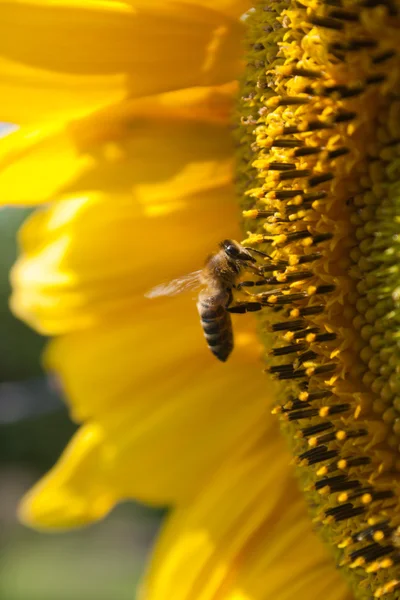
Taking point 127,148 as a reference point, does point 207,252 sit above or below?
below

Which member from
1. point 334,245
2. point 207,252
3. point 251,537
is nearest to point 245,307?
point 334,245

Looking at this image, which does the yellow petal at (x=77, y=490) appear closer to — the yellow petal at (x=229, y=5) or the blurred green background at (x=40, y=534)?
the yellow petal at (x=229, y=5)

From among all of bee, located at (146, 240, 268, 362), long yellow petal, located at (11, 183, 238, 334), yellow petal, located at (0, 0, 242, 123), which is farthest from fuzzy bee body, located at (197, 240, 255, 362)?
yellow petal, located at (0, 0, 242, 123)

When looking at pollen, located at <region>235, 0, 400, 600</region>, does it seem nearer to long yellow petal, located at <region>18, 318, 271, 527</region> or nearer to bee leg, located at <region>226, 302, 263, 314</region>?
bee leg, located at <region>226, 302, 263, 314</region>

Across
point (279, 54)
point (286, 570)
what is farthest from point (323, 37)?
point (286, 570)

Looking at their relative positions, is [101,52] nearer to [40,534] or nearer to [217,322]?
[217,322]

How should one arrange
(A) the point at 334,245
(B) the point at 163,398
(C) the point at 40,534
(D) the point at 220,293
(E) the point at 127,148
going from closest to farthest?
(A) the point at 334,245 → (D) the point at 220,293 → (E) the point at 127,148 → (B) the point at 163,398 → (C) the point at 40,534

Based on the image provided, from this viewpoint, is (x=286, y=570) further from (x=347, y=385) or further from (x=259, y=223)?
(x=259, y=223)
